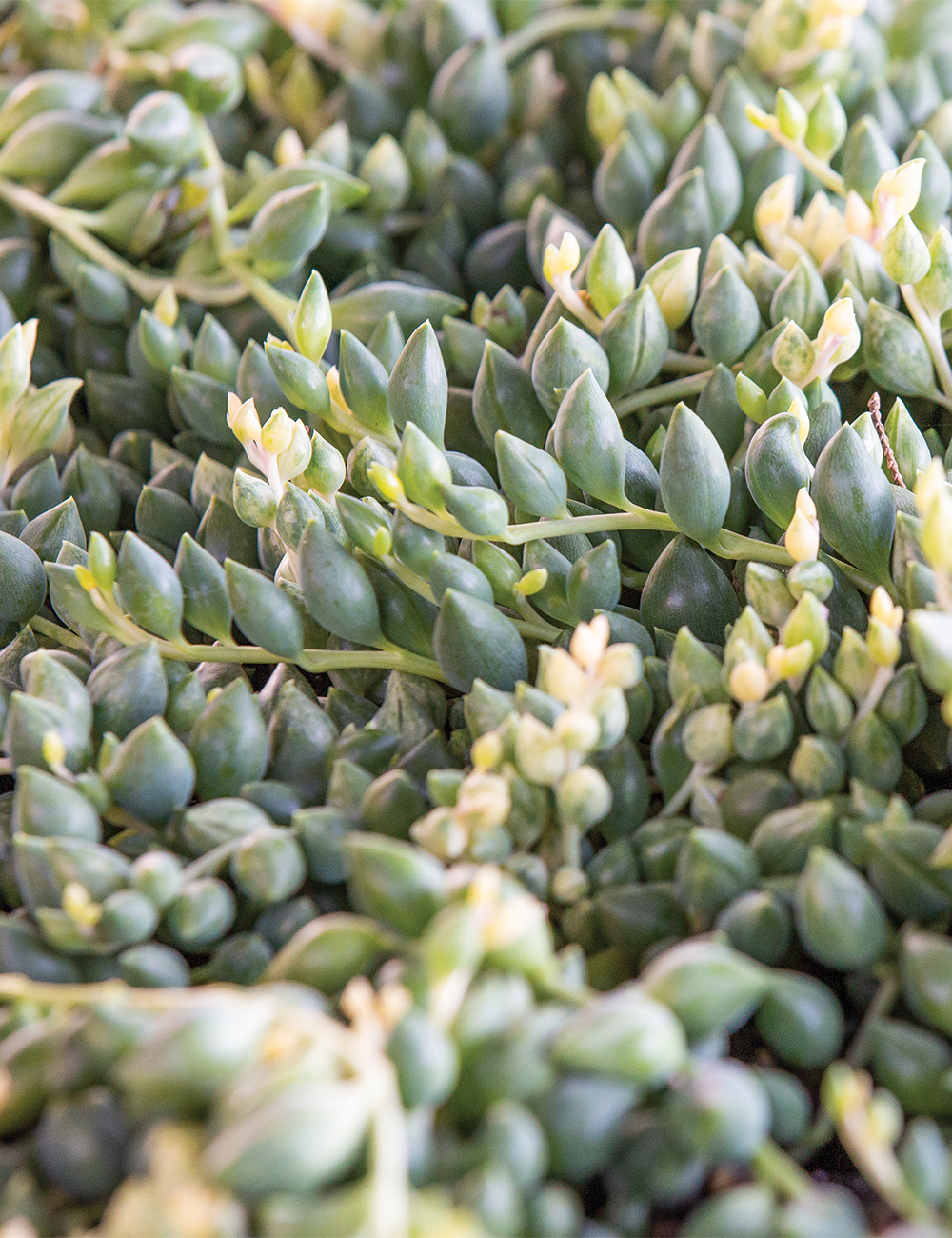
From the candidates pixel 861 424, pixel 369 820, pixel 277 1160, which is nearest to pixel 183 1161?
pixel 277 1160

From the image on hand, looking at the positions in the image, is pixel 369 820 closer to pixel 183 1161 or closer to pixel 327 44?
pixel 183 1161

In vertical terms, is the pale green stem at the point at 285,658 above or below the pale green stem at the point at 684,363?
below

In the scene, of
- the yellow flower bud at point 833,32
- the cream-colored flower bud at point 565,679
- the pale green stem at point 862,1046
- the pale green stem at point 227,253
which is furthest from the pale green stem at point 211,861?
the yellow flower bud at point 833,32

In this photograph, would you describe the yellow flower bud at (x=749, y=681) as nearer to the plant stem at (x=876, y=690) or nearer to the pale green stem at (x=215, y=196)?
the plant stem at (x=876, y=690)

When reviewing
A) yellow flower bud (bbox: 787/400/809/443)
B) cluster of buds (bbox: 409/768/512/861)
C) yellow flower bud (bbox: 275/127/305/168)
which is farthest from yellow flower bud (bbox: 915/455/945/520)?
yellow flower bud (bbox: 275/127/305/168)

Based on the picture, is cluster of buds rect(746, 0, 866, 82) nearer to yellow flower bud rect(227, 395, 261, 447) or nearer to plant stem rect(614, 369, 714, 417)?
plant stem rect(614, 369, 714, 417)

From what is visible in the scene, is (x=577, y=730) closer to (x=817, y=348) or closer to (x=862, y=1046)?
(x=862, y=1046)

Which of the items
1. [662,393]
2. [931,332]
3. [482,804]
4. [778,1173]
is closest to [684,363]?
[662,393]

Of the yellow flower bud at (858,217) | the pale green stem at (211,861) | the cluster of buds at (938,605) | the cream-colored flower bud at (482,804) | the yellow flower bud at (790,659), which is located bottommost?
the pale green stem at (211,861)
